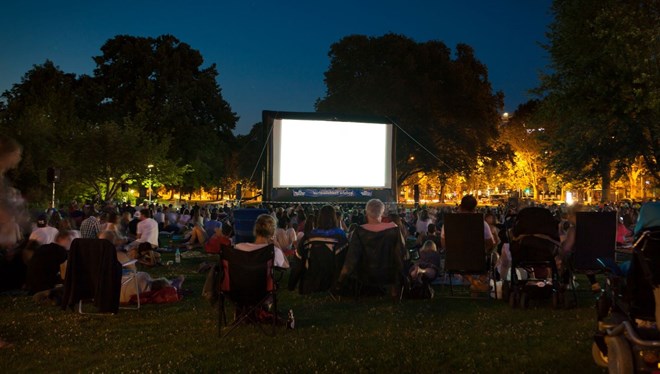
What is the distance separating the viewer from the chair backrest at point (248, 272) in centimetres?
590

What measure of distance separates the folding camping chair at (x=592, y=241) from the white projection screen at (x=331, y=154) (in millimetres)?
14026

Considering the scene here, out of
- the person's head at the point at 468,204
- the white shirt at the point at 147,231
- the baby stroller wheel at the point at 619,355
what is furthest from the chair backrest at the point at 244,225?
the baby stroller wheel at the point at 619,355

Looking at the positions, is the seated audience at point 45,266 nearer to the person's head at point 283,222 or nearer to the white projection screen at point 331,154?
the person's head at point 283,222

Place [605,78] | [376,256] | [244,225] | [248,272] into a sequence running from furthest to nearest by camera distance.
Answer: [605,78] < [244,225] < [376,256] < [248,272]

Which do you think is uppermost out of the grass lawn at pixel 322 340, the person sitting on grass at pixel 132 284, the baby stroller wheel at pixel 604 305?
the baby stroller wheel at pixel 604 305

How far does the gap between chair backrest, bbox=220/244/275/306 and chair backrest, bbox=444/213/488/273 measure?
283cm

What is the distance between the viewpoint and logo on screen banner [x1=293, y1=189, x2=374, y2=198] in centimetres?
2153

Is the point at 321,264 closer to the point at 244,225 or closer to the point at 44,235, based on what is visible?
the point at 44,235

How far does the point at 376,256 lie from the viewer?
7.46 m

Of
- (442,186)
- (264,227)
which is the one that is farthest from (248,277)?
(442,186)

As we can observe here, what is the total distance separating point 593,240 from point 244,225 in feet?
23.5

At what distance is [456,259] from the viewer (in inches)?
306

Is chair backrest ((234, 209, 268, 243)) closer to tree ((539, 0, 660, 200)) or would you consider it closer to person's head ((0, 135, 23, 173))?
person's head ((0, 135, 23, 173))

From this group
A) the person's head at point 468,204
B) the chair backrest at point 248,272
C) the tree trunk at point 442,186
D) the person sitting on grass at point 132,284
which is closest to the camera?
the chair backrest at point 248,272
